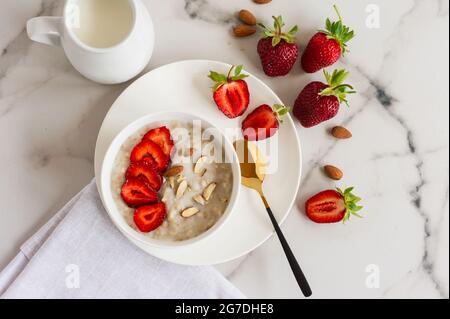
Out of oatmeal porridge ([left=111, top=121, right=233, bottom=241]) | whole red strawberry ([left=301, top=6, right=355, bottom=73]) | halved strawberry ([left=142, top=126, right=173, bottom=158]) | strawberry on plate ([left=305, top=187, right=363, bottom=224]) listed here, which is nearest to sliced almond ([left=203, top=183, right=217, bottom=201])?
oatmeal porridge ([left=111, top=121, right=233, bottom=241])

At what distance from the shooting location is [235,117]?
1226 millimetres

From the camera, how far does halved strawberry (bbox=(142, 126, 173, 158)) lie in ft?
3.81

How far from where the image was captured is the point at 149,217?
1143 millimetres

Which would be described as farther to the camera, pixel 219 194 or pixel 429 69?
pixel 429 69

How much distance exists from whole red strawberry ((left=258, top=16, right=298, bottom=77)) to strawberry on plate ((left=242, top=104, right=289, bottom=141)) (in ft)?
0.32

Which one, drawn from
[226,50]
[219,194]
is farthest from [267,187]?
[226,50]

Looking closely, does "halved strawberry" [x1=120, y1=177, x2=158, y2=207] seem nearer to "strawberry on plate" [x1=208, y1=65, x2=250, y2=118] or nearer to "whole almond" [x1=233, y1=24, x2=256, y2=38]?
"strawberry on plate" [x1=208, y1=65, x2=250, y2=118]

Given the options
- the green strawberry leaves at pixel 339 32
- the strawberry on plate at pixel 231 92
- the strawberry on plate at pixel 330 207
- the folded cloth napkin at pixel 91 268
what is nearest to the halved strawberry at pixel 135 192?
the folded cloth napkin at pixel 91 268

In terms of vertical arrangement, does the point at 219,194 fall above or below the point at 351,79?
below

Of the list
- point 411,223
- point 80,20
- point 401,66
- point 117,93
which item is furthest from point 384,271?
point 80,20

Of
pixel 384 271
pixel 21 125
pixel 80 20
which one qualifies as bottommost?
pixel 384 271

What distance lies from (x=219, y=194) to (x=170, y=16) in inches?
16.9

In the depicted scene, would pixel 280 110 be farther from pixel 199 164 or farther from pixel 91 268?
pixel 91 268

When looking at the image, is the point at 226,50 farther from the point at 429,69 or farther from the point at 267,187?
the point at 429,69
